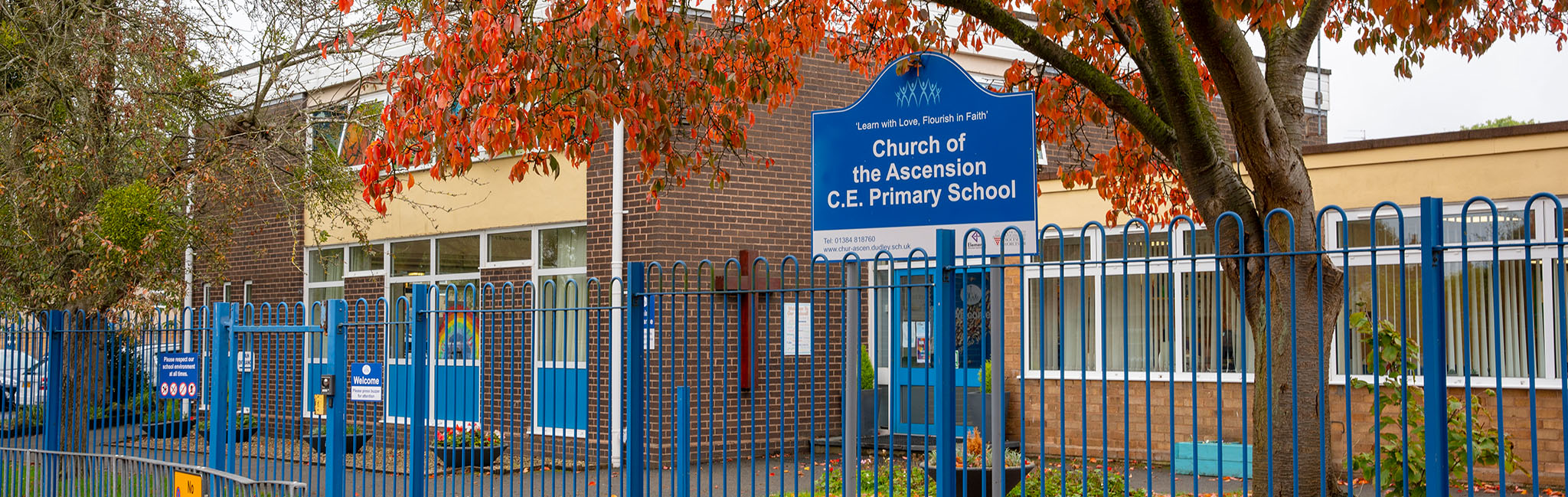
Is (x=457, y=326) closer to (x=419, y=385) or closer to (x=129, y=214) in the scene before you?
(x=419, y=385)

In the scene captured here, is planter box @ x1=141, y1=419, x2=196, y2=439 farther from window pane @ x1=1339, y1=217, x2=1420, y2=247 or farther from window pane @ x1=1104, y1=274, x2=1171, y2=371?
window pane @ x1=1339, y1=217, x2=1420, y2=247

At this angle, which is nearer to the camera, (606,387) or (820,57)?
(606,387)

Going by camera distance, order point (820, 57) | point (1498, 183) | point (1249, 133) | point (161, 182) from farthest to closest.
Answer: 1. point (820, 57)
2. point (161, 182)
3. point (1498, 183)
4. point (1249, 133)

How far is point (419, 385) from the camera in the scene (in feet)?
28.0

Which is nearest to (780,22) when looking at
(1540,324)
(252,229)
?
(1540,324)

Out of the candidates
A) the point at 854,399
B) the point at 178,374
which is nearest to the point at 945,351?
the point at 854,399

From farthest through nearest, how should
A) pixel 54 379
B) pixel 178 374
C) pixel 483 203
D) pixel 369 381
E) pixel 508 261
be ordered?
1. pixel 483 203
2. pixel 508 261
3. pixel 54 379
4. pixel 178 374
5. pixel 369 381

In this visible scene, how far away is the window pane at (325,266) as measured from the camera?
59.0 feet

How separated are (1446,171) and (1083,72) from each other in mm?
5695

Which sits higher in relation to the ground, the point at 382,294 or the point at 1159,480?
the point at 382,294

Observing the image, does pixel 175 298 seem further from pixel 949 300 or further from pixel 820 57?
pixel 949 300

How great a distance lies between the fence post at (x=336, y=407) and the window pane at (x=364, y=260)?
8.62m

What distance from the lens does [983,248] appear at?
5988 mm

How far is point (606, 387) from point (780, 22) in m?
4.93
